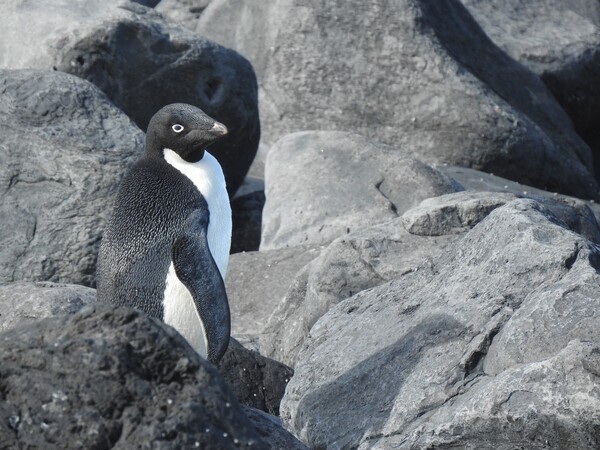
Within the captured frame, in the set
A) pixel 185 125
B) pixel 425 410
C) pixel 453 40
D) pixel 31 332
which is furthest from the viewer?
pixel 453 40

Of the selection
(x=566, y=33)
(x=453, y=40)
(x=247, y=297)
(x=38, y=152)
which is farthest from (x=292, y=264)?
(x=566, y=33)

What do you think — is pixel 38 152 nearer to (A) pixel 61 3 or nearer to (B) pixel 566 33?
(A) pixel 61 3

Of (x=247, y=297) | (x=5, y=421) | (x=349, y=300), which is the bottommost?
(x=247, y=297)

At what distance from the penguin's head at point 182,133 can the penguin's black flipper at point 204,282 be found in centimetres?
42

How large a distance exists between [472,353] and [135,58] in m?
5.40

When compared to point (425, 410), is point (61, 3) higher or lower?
lower

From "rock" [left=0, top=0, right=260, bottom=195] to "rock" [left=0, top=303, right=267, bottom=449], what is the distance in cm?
634

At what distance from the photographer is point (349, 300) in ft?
20.6

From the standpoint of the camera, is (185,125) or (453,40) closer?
(185,125)

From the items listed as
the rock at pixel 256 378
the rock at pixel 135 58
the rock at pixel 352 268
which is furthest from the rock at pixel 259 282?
the rock at pixel 135 58

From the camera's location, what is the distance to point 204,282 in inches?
225

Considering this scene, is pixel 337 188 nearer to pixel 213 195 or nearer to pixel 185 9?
pixel 213 195

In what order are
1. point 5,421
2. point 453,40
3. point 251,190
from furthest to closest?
point 453,40
point 251,190
point 5,421

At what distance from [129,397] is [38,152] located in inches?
194
